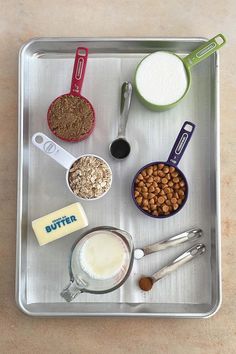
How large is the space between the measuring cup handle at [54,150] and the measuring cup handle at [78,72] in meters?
0.12

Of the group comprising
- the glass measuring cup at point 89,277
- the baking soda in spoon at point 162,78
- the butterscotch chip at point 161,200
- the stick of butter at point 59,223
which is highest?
the baking soda in spoon at point 162,78

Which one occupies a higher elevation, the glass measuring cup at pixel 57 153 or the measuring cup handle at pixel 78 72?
the measuring cup handle at pixel 78 72

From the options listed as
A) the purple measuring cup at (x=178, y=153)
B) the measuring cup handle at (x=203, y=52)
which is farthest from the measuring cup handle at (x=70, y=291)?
the measuring cup handle at (x=203, y=52)

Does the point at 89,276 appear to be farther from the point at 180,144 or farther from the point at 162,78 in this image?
the point at 162,78

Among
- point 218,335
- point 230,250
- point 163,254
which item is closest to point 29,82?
point 163,254

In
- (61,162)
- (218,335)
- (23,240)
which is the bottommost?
(218,335)

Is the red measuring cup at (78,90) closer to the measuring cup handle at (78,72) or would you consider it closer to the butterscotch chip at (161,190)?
the measuring cup handle at (78,72)

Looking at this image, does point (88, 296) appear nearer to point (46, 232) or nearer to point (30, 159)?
point (46, 232)

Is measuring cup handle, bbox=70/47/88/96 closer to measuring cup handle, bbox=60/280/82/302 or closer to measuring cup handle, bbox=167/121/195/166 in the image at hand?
measuring cup handle, bbox=167/121/195/166

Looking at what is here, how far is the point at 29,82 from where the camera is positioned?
3.60 ft

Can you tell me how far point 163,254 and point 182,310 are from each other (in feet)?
0.43

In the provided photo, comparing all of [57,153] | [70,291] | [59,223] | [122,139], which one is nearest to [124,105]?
[122,139]

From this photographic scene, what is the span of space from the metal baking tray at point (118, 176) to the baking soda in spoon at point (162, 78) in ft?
0.18

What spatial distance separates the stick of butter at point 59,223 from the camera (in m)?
1.04
